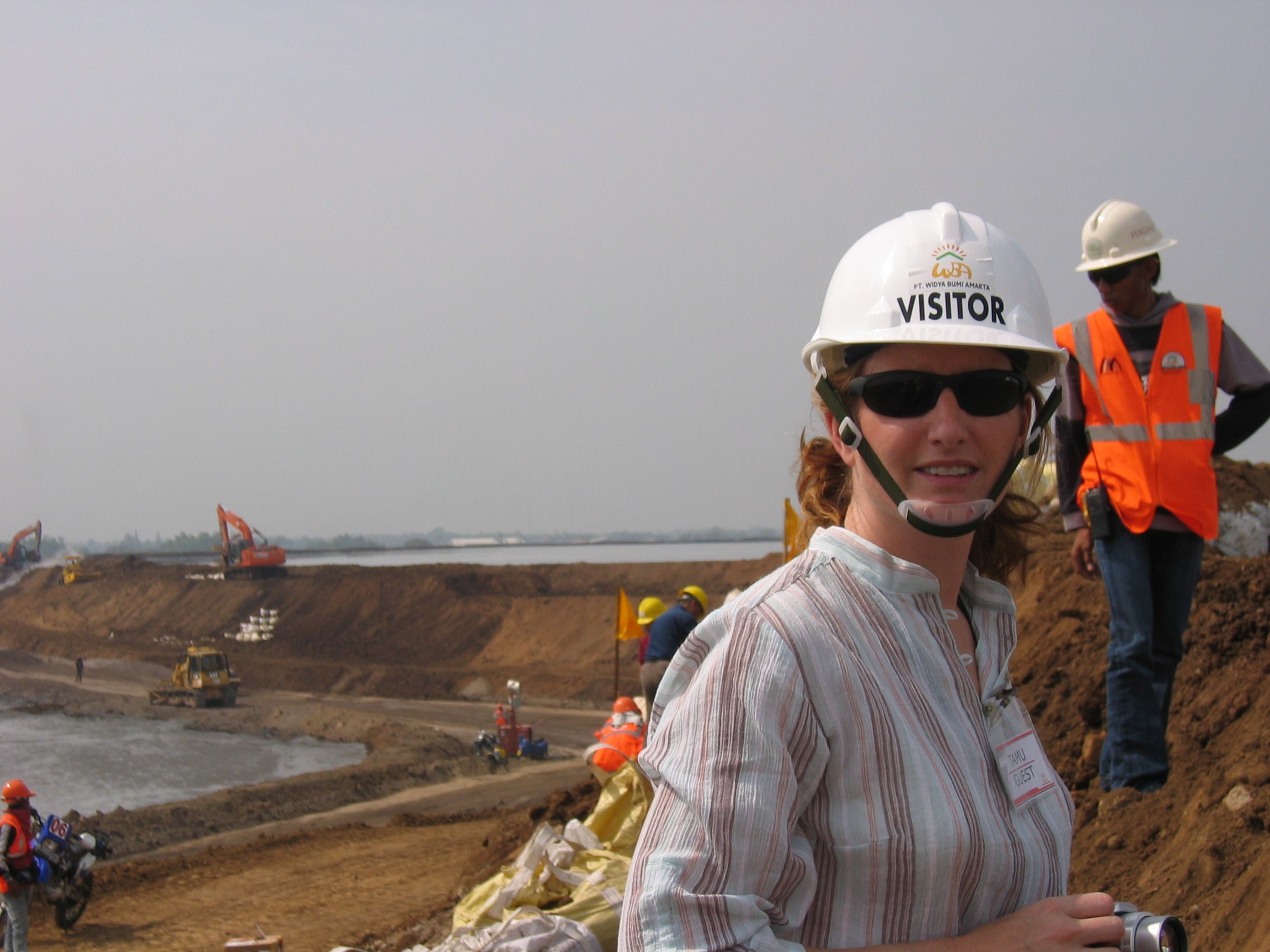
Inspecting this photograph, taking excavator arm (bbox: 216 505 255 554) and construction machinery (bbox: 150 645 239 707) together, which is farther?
excavator arm (bbox: 216 505 255 554)

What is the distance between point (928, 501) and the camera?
1.48 meters

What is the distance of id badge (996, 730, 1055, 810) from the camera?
1.44 m

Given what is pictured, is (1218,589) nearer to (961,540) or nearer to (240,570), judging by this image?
(961,540)

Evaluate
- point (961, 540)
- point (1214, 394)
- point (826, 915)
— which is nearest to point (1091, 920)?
point (826, 915)

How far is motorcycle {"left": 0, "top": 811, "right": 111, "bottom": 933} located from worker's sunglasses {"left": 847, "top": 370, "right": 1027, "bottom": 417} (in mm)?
12024

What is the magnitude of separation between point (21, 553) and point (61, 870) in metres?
69.9

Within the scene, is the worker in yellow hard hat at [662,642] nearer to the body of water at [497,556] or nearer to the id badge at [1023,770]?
the id badge at [1023,770]

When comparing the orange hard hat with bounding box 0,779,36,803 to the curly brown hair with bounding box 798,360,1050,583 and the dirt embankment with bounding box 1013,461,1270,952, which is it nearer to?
the dirt embankment with bounding box 1013,461,1270,952

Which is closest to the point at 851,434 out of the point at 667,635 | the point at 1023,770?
the point at 1023,770

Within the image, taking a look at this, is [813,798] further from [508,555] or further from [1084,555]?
[508,555]

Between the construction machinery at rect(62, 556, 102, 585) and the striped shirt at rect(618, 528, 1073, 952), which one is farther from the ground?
the striped shirt at rect(618, 528, 1073, 952)

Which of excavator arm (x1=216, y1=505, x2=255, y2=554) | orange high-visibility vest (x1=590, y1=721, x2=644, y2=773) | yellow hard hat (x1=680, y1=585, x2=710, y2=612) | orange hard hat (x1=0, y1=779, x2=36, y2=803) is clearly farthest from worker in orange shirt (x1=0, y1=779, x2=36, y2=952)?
excavator arm (x1=216, y1=505, x2=255, y2=554)

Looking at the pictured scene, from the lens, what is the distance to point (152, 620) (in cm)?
5853

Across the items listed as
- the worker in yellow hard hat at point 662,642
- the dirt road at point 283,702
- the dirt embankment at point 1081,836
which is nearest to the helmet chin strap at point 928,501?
the dirt embankment at point 1081,836
